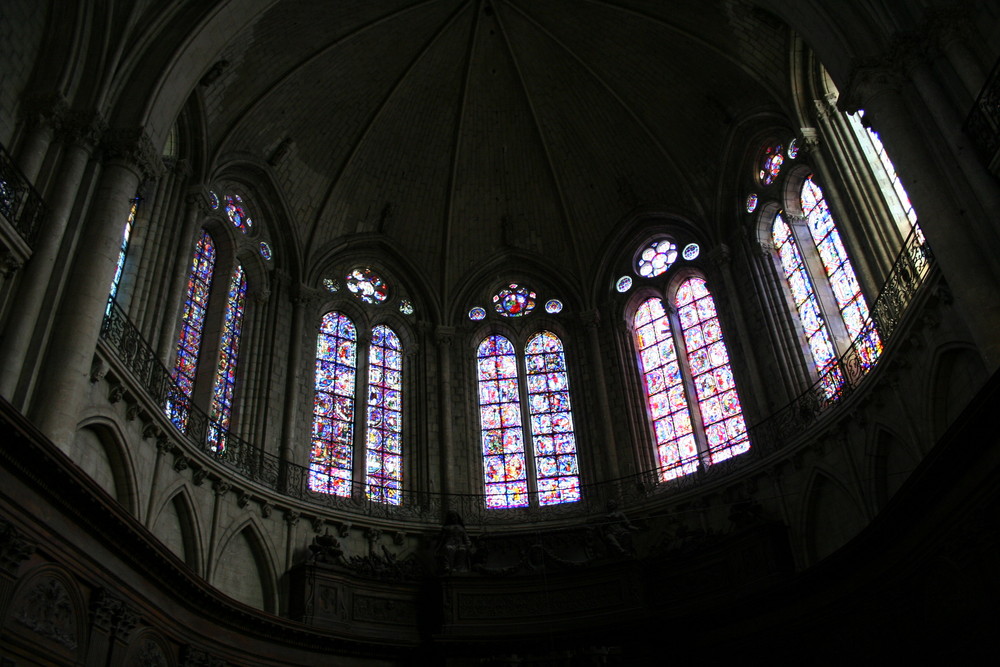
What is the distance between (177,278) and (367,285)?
644 cm

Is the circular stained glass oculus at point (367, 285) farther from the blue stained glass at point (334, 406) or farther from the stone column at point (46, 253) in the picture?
the stone column at point (46, 253)

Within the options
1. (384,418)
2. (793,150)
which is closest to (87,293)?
(384,418)

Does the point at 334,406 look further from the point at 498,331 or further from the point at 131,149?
the point at 131,149

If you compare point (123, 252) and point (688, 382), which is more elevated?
point (688, 382)

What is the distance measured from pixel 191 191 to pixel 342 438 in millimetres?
5720

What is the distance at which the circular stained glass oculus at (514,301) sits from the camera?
2139cm

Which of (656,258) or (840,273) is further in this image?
(656,258)

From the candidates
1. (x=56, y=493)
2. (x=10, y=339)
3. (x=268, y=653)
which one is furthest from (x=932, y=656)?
(x=10, y=339)

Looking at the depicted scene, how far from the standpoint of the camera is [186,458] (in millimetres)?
13414

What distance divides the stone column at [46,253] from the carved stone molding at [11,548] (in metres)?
1.70

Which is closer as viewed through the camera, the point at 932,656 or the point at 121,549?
the point at 121,549

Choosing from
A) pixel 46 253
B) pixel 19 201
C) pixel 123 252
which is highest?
pixel 123 252

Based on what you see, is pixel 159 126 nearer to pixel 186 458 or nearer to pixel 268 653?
pixel 186 458

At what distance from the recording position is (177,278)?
14.8m
